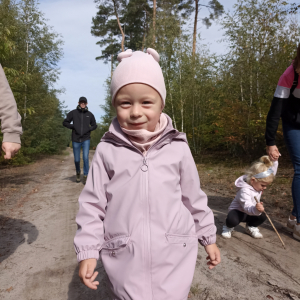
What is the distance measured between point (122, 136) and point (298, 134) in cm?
279

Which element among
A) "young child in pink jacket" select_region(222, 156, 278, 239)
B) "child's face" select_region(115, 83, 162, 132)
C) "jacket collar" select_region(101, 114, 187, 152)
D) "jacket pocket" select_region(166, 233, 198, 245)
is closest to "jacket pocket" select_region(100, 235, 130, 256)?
"jacket pocket" select_region(166, 233, 198, 245)

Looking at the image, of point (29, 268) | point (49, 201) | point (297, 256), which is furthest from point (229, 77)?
point (29, 268)

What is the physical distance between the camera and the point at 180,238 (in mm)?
1745

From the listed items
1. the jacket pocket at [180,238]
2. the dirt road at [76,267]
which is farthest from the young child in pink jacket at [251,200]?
the jacket pocket at [180,238]

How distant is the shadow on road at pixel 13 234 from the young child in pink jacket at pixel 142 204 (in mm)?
2434

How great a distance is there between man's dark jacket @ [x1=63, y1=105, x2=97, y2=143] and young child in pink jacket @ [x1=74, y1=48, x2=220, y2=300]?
7.19m

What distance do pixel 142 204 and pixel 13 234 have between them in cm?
355

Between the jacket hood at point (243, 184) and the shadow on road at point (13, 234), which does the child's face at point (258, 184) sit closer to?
the jacket hood at point (243, 184)

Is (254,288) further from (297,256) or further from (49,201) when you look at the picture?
(49,201)

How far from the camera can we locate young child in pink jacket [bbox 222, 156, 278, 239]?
391 centimetres

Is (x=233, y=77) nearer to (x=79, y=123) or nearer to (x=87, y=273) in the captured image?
(x=79, y=123)

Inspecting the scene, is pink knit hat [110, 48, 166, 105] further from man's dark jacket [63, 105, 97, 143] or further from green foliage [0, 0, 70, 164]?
green foliage [0, 0, 70, 164]

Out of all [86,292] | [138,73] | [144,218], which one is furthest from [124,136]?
[86,292]

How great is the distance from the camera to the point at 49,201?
21.7 ft
